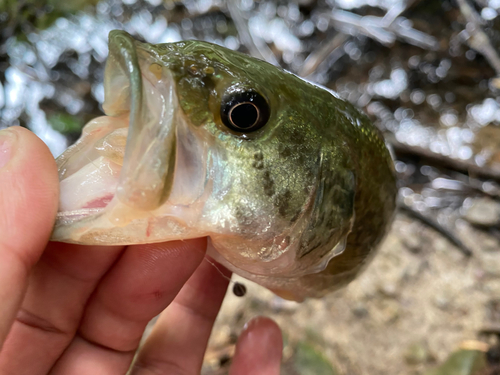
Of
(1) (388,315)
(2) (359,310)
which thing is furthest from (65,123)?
(1) (388,315)

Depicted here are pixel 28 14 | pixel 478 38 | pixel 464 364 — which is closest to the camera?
pixel 464 364

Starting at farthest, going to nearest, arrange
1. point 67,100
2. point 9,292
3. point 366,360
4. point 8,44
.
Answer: point 67,100 → point 8,44 → point 366,360 → point 9,292

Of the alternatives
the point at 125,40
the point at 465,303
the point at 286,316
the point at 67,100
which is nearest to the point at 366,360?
the point at 286,316

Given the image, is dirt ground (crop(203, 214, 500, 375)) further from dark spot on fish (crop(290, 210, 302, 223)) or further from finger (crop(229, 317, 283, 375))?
dark spot on fish (crop(290, 210, 302, 223))

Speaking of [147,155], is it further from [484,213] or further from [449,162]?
[449,162]

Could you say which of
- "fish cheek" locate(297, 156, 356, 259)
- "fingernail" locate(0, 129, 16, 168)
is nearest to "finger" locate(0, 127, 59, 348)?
"fingernail" locate(0, 129, 16, 168)

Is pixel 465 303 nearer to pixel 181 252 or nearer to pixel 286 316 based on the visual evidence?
pixel 286 316
